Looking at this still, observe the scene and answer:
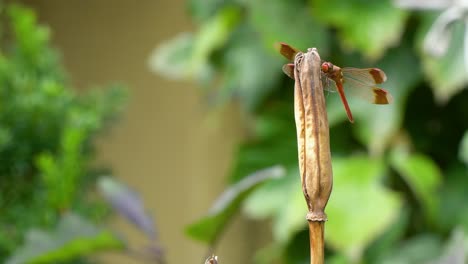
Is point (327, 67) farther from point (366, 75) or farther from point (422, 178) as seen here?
point (422, 178)

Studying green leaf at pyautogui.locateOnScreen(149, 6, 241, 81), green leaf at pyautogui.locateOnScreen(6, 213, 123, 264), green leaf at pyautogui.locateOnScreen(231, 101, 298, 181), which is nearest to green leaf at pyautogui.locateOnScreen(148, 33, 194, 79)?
green leaf at pyautogui.locateOnScreen(149, 6, 241, 81)

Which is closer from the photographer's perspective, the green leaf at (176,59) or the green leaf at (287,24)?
the green leaf at (287,24)

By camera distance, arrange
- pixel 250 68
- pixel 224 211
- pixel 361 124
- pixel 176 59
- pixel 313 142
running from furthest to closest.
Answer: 1. pixel 176 59
2. pixel 250 68
3. pixel 361 124
4. pixel 224 211
5. pixel 313 142

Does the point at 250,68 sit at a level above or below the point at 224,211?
above

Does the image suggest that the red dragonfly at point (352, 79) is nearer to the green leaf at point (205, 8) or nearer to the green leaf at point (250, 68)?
the green leaf at point (250, 68)

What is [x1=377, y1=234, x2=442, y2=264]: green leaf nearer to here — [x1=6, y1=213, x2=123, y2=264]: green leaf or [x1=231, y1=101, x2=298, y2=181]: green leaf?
[x1=231, y1=101, x2=298, y2=181]: green leaf

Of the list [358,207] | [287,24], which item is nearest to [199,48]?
[287,24]

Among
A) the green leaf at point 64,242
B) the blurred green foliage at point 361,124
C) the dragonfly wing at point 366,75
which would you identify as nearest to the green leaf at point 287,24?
the blurred green foliage at point 361,124
